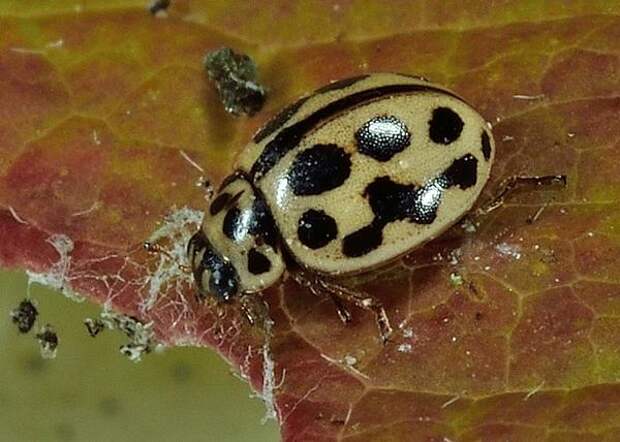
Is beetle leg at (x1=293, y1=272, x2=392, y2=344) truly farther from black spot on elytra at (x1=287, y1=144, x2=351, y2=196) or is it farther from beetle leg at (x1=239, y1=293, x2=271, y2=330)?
black spot on elytra at (x1=287, y1=144, x2=351, y2=196)

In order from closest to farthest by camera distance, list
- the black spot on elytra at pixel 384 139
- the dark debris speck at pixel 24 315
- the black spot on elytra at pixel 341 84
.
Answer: the black spot on elytra at pixel 384 139, the black spot on elytra at pixel 341 84, the dark debris speck at pixel 24 315

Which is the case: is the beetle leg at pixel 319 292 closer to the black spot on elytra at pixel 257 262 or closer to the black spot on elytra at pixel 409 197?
the black spot on elytra at pixel 257 262

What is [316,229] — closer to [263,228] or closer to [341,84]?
[263,228]

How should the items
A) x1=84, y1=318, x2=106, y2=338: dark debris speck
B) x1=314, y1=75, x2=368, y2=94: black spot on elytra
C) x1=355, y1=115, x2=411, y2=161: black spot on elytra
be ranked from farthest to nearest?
x1=84, y1=318, x2=106, y2=338: dark debris speck → x1=314, y1=75, x2=368, y2=94: black spot on elytra → x1=355, y1=115, x2=411, y2=161: black spot on elytra

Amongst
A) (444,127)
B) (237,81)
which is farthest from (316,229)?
(237,81)

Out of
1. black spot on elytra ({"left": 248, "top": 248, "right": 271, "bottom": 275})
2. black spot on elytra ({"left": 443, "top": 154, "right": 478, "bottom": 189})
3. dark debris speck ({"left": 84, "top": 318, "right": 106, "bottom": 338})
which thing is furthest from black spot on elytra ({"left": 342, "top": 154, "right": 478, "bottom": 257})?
dark debris speck ({"left": 84, "top": 318, "right": 106, "bottom": 338})

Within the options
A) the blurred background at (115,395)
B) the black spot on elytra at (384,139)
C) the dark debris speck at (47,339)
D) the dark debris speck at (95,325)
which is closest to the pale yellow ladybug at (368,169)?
the black spot on elytra at (384,139)

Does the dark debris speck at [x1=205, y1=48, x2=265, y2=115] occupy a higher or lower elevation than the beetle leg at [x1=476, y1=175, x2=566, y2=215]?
higher
